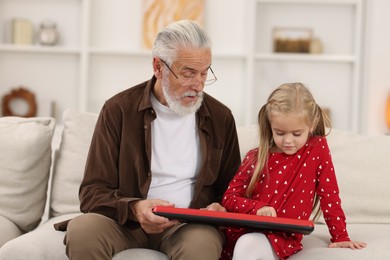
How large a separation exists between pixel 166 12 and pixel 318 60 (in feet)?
3.73

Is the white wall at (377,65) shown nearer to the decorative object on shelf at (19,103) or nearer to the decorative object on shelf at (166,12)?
the decorative object on shelf at (166,12)

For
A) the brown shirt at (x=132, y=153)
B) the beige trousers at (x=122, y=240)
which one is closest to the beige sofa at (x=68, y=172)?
the brown shirt at (x=132, y=153)

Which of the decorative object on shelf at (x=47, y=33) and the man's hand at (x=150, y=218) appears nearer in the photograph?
the man's hand at (x=150, y=218)

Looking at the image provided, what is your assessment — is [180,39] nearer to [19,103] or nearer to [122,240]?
[122,240]

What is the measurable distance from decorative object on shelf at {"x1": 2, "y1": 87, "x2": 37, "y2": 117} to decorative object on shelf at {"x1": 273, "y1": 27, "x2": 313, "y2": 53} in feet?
5.94

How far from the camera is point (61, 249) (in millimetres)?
2430

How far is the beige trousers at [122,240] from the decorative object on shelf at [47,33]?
316 centimetres

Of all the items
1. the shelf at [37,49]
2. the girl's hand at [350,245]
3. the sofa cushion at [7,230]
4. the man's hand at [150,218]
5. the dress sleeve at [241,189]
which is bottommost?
the sofa cushion at [7,230]

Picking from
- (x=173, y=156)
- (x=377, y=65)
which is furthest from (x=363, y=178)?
(x=377, y=65)

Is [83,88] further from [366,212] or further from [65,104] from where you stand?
[366,212]

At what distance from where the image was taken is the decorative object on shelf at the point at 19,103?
5.43 metres

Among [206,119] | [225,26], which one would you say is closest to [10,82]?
[225,26]

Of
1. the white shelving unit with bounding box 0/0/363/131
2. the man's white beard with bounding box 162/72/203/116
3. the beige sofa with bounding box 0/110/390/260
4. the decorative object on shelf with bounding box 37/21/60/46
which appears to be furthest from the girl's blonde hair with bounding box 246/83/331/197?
the decorative object on shelf with bounding box 37/21/60/46

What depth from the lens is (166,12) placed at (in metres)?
5.38
